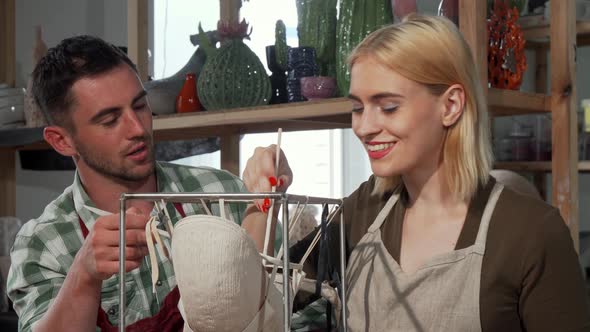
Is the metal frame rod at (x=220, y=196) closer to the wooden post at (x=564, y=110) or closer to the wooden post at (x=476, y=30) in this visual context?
the wooden post at (x=476, y=30)

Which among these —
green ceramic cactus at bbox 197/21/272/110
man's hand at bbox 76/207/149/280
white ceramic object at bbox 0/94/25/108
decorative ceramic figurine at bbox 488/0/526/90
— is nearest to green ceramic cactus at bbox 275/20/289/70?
green ceramic cactus at bbox 197/21/272/110

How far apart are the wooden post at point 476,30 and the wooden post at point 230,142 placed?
701 mm

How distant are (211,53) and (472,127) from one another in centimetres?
85

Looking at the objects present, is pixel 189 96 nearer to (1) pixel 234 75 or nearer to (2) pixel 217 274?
(1) pixel 234 75

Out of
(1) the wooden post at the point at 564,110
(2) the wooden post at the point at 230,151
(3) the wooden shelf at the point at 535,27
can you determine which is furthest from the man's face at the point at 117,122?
(3) the wooden shelf at the point at 535,27

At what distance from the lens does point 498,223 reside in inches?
40.4

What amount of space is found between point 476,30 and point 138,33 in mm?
930

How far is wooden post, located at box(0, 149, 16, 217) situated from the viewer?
2.98 metres

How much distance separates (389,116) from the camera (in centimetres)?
98

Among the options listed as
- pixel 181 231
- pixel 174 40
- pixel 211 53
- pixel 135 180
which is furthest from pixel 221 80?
pixel 174 40

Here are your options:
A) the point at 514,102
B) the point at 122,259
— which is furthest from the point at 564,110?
the point at 122,259

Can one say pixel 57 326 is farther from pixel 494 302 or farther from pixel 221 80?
pixel 221 80

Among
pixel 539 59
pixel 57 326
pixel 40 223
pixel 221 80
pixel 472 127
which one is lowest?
pixel 57 326

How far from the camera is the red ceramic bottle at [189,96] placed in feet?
6.09
